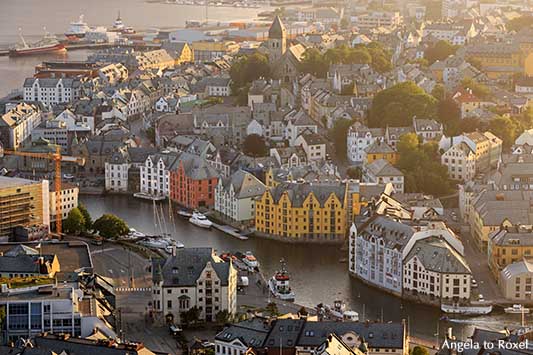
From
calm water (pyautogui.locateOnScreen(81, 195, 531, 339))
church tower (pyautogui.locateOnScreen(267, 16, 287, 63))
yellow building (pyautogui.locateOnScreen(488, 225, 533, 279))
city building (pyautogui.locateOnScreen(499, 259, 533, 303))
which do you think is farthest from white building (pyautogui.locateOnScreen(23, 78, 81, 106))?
city building (pyautogui.locateOnScreen(499, 259, 533, 303))

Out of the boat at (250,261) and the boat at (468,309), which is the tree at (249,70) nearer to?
the boat at (250,261)

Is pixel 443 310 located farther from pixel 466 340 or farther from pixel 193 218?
pixel 193 218

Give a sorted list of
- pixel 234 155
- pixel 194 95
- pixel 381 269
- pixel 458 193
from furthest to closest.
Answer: pixel 194 95 < pixel 234 155 < pixel 458 193 < pixel 381 269

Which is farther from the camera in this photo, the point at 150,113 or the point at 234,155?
the point at 150,113

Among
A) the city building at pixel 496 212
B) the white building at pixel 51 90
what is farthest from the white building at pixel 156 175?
the white building at pixel 51 90

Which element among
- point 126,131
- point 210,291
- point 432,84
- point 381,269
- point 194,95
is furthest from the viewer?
point 194,95

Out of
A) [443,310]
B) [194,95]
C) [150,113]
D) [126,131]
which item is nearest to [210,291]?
[443,310]

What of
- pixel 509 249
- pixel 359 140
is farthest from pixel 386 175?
pixel 509 249
